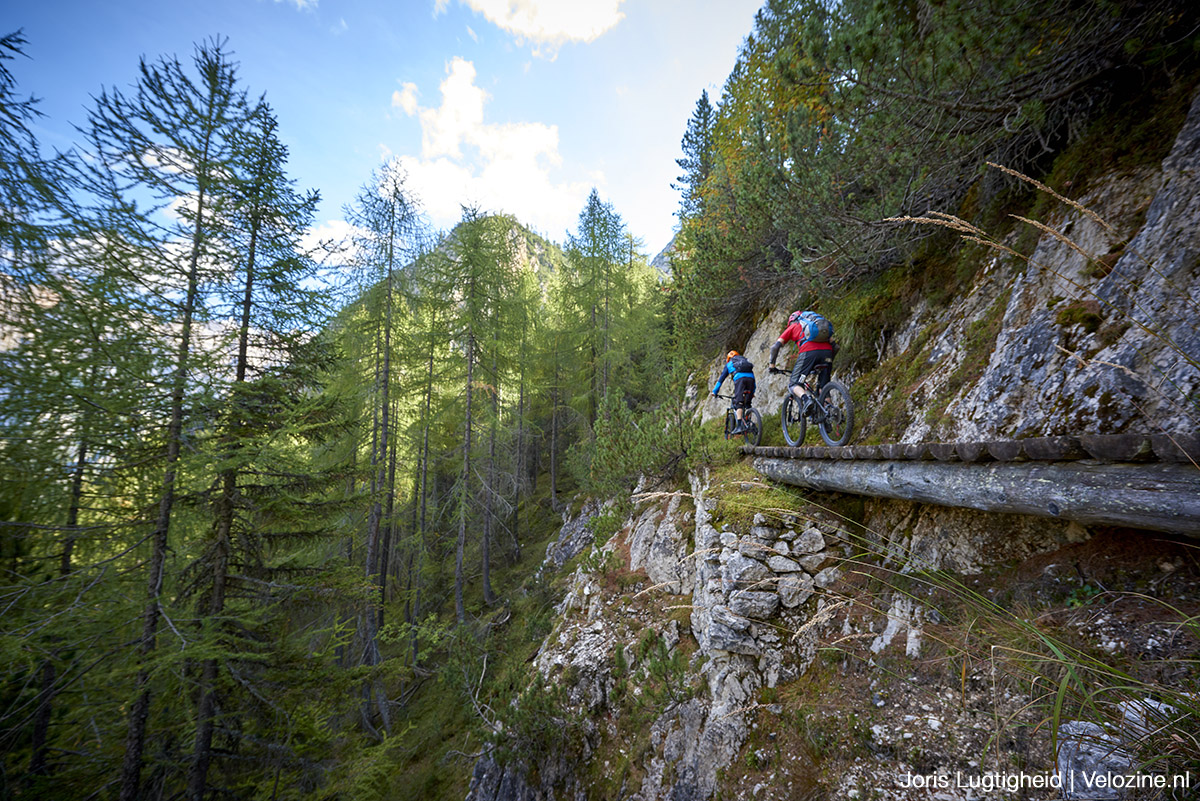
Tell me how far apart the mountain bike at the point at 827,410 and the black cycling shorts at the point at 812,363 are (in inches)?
1.9

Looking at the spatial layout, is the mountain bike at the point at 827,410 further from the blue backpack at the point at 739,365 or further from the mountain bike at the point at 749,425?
the blue backpack at the point at 739,365

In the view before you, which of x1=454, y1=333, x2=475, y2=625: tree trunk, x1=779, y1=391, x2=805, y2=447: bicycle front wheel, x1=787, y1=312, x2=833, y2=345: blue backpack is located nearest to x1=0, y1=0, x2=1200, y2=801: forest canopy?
x1=787, y1=312, x2=833, y2=345: blue backpack

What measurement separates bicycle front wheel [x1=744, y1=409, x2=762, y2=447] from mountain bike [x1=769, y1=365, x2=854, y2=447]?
2.93 ft

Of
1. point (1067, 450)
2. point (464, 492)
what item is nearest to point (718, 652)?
point (1067, 450)

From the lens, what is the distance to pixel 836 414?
5.04m

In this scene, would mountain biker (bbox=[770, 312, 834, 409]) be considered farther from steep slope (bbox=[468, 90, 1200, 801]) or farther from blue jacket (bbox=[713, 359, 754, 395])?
blue jacket (bbox=[713, 359, 754, 395])

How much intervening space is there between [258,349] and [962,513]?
971cm

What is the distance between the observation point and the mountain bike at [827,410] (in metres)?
4.71

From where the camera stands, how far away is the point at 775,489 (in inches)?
205

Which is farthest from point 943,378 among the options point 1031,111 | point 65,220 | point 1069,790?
point 65,220

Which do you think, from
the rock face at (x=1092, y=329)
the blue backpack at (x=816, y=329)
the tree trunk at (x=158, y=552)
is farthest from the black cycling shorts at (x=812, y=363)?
the tree trunk at (x=158, y=552)

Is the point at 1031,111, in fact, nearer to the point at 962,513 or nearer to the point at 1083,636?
the point at 962,513

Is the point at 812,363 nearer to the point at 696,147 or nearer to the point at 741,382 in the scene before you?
the point at 741,382

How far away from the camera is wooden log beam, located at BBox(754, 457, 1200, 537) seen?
5.80 feet
